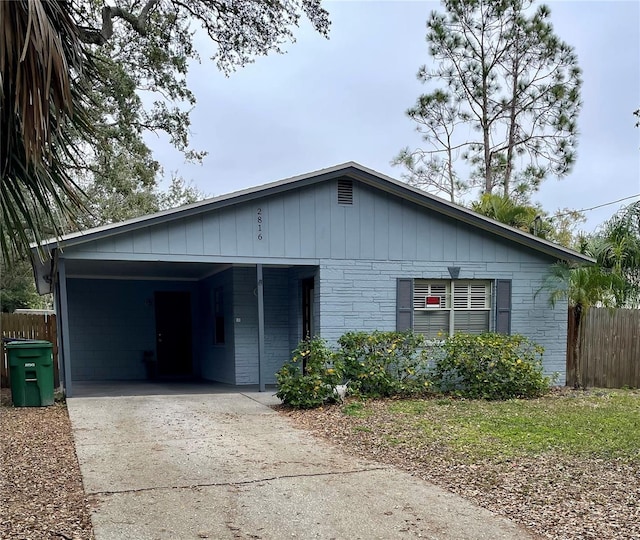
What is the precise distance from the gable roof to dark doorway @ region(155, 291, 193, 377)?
4516mm

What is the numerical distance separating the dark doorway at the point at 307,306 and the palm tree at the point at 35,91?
7668 mm

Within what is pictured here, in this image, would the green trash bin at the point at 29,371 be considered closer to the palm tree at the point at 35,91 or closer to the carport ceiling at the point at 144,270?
the carport ceiling at the point at 144,270

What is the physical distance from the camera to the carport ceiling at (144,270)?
11414mm

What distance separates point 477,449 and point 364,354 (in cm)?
356

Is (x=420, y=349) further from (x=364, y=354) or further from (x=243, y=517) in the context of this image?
(x=243, y=517)

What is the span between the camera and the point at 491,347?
9930 mm

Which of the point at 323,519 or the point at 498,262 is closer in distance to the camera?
the point at 323,519

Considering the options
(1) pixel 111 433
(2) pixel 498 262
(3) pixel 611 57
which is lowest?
(1) pixel 111 433

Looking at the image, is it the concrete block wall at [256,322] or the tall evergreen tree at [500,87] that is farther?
the tall evergreen tree at [500,87]

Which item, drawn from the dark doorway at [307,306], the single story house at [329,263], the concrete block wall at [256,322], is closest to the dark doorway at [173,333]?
the single story house at [329,263]

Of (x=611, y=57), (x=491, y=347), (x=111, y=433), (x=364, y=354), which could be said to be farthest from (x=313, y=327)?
(x=611, y=57)

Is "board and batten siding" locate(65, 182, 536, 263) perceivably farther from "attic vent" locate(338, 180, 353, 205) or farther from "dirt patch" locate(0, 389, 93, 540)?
"dirt patch" locate(0, 389, 93, 540)

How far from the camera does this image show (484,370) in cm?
988

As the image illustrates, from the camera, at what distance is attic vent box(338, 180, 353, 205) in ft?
33.4
